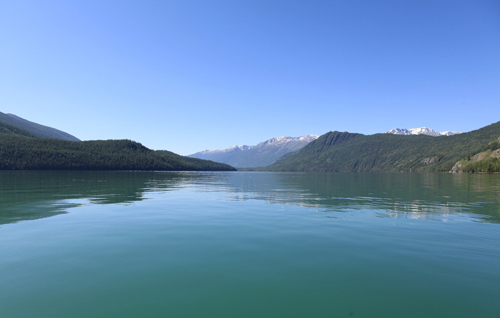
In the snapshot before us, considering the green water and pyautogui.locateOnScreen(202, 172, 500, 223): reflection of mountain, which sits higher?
pyautogui.locateOnScreen(202, 172, 500, 223): reflection of mountain

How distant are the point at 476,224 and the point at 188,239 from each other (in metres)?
23.6

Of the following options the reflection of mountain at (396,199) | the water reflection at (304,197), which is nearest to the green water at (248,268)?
the water reflection at (304,197)

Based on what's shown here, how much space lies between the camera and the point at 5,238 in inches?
630

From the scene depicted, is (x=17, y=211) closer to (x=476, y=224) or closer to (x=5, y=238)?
(x=5, y=238)

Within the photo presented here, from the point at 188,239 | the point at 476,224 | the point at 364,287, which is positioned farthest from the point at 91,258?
the point at 476,224

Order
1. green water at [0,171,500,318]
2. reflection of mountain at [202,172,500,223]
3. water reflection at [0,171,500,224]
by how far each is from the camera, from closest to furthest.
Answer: green water at [0,171,500,318] < water reflection at [0,171,500,224] < reflection of mountain at [202,172,500,223]

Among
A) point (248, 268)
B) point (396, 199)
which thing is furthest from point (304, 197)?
point (248, 268)

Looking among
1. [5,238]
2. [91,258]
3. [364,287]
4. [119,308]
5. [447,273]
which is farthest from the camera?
[5,238]

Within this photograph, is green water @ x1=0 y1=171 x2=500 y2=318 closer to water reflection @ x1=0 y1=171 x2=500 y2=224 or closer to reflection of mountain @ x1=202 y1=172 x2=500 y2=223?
water reflection @ x1=0 y1=171 x2=500 y2=224

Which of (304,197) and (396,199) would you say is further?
(304,197)

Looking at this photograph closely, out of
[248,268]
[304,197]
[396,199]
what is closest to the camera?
[248,268]

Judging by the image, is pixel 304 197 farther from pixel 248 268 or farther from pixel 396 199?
pixel 248 268

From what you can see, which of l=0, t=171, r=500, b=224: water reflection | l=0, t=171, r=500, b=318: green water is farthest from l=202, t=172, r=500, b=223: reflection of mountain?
l=0, t=171, r=500, b=318: green water

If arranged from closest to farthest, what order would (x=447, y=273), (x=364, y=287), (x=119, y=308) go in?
(x=119, y=308) < (x=364, y=287) < (x=447, y=273)
